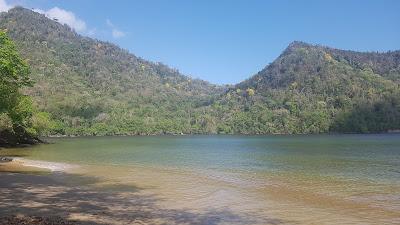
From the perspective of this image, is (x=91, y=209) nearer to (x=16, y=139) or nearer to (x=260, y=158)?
(x=260, y=158)

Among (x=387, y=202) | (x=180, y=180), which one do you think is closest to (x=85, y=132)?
(x=180, y=180)

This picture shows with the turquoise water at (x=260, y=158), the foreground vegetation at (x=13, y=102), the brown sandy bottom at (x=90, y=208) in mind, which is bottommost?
the turquoise water at (x=260, y=158)

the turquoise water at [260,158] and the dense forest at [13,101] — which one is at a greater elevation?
the dense forest at [13,101]

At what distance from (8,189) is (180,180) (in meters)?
12.1

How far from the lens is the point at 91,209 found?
1689 cm

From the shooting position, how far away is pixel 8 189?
2055cm

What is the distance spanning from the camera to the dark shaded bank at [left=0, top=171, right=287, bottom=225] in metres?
14.8

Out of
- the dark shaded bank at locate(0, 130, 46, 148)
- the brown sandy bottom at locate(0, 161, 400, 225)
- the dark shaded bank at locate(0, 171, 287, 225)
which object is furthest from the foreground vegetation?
the dark shaded bank at locate(0, 171, 287, 225)

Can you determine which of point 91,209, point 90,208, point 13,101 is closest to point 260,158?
point 13,101

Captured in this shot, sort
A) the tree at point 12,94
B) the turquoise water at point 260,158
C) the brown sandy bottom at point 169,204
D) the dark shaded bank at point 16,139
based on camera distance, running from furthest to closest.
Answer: the dark shaded bank at point 16,139 < the tree at point 12,94 < the turquoise water at point 260,158 < the brown sandy bottom at point 169,204

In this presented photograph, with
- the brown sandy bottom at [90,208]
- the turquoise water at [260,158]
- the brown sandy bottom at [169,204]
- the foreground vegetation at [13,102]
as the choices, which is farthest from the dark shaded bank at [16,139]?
the brown sandy bottom at [90,208]

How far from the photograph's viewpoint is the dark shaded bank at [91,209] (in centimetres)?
1476

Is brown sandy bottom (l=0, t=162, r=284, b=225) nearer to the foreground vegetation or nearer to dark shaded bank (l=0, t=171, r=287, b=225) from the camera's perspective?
dark shaded bank (l=0, t=171, r=287, b=225)

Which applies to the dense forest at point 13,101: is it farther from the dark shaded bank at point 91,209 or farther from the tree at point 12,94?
the dark shaded bank at point 91,209
